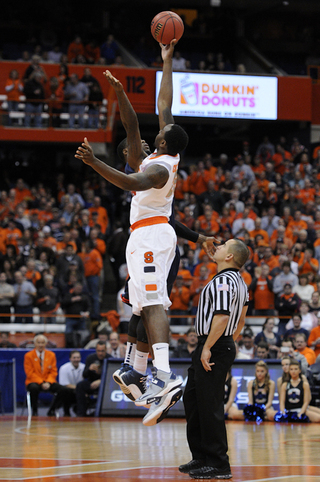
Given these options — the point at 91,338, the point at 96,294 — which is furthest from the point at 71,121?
the point at 91,338

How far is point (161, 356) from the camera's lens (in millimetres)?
6469

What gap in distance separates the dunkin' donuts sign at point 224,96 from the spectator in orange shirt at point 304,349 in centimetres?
1346

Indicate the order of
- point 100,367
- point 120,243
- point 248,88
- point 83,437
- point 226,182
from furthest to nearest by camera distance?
point 248,88
point 226,182
point 120,243
point 100,367
point 83,437

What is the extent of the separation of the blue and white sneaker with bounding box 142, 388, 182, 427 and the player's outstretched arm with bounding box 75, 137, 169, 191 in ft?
5.74

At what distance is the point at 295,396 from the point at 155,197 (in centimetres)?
786

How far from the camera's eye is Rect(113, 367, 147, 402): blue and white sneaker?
22.1 feet

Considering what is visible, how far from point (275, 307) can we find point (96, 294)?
4.48 m

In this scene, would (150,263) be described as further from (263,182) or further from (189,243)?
(263,182)

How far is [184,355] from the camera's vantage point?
50.3 feet

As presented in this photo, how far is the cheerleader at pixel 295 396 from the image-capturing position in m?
13.4

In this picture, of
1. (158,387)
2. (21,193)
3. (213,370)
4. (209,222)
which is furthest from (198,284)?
(158,387)

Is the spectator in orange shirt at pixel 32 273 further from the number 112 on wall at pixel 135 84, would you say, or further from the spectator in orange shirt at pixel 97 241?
the number 112 on wall at pixel 135 84

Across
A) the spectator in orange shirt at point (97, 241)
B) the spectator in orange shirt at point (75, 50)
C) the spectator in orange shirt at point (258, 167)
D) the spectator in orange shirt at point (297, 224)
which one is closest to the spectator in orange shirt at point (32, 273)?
the spectator in orange shirt at point (97, 241)

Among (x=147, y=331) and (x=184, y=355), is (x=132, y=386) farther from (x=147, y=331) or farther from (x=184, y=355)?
(x=184, y=355)
